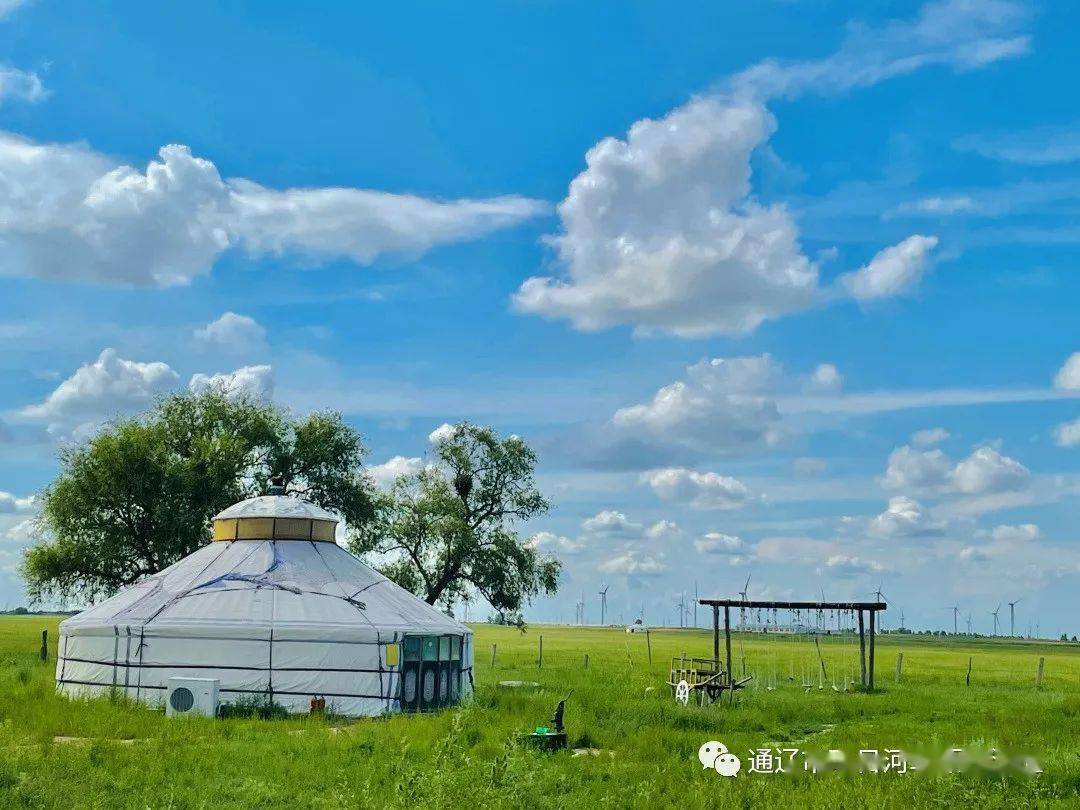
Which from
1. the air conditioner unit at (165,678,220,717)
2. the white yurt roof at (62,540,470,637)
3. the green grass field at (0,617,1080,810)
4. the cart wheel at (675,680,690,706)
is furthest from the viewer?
the cart wheel at (675,680,690,706)

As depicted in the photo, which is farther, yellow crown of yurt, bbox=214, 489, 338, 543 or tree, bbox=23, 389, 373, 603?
tree, bbox=23, 389, 373, 603

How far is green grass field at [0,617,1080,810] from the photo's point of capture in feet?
46.1

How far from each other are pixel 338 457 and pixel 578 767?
91.9 feet

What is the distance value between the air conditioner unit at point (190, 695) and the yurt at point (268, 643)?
0.07 ft

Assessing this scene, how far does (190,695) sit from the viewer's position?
2264cm

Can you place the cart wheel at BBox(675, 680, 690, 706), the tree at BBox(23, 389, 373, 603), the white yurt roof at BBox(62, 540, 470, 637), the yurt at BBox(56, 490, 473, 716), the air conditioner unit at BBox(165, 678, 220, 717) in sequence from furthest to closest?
1. the tree at BBox(23, 389, 373, 603)
2. the cart wheel at BBox(675, 680, 690, 706)
3. the white yurt roof at BBox(62, 540, 470, 637)
4. the yurt at BBox(56, 490, 473, 716)
5. the air conditioner unit at BBox(165, 678, 220, 717)

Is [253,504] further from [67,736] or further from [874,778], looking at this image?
[874,778]

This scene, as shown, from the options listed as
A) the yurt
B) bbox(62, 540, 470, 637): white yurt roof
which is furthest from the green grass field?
bbox(62, 540, 470, 637): white yurt roof

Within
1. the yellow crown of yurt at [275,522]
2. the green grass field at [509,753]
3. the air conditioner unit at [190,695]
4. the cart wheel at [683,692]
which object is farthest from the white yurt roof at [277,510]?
the cart wheel at [683,692]

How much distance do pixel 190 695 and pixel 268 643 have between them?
198 cm

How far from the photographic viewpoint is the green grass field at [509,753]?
553 inches

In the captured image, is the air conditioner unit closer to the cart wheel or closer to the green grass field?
the green grass field

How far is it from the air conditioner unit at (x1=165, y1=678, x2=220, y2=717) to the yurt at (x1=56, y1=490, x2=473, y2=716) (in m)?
0.02

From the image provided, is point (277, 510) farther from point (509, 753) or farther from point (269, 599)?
point (509, 753)
